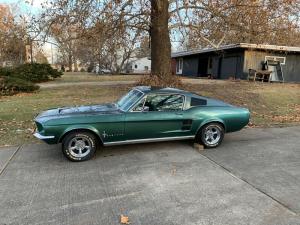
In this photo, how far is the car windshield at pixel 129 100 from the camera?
6262mm

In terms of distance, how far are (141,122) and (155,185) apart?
1678 millimetres

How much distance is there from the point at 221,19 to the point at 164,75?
3.77 m

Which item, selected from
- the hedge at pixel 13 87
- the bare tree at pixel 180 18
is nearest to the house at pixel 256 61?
the bare tree at pixel 180 18

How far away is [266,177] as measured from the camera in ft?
16.5

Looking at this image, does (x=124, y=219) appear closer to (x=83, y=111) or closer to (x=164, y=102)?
(x=83, y=111)

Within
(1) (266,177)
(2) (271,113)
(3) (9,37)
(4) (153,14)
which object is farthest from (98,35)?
(1) (266,177)

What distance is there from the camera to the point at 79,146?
19.1 feet

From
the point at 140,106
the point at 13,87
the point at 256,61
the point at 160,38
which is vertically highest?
the point at 160,38

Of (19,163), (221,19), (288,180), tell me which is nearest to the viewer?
(288,180)

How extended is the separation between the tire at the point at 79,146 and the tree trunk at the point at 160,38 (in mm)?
9069

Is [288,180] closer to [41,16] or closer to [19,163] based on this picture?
[19,163]

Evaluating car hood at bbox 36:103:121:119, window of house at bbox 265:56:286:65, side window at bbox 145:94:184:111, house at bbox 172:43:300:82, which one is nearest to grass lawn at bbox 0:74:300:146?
car hood at bbox 36:103:121:119

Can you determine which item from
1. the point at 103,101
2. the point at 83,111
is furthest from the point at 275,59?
the point at 83,111

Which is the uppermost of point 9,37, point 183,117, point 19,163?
point 9,37
